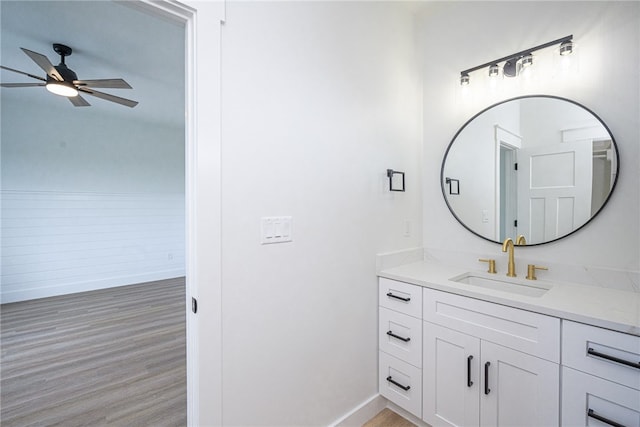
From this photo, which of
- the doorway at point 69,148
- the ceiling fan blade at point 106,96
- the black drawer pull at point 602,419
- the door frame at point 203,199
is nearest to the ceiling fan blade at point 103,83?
the ceiling fan blade at point 106,96

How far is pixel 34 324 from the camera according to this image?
10.6 ft

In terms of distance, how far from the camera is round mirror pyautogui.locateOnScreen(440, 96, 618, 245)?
1526 millimetres

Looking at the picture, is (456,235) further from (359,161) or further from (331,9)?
(331,9)

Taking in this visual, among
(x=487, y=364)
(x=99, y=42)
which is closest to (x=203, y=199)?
(x=487, y=364)

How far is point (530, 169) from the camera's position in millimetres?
1750

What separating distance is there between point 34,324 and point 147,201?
242cm

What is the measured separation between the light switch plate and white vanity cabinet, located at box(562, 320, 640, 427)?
1.23 m

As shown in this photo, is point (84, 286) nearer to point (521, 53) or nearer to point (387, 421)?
point (387, 421)

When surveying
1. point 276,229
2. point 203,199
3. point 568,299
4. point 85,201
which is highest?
point 85,201

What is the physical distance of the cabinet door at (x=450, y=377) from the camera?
55.7 inches

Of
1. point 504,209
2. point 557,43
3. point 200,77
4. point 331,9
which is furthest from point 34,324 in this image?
point 557,43

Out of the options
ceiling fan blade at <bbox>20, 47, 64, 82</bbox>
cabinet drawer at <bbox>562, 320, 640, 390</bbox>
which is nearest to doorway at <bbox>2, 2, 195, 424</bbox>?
ceiling fan blade at <bbox>20, 47, 64, 82</bbox>

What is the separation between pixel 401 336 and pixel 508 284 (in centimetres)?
71

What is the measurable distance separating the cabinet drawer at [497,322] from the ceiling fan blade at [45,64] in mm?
3133
